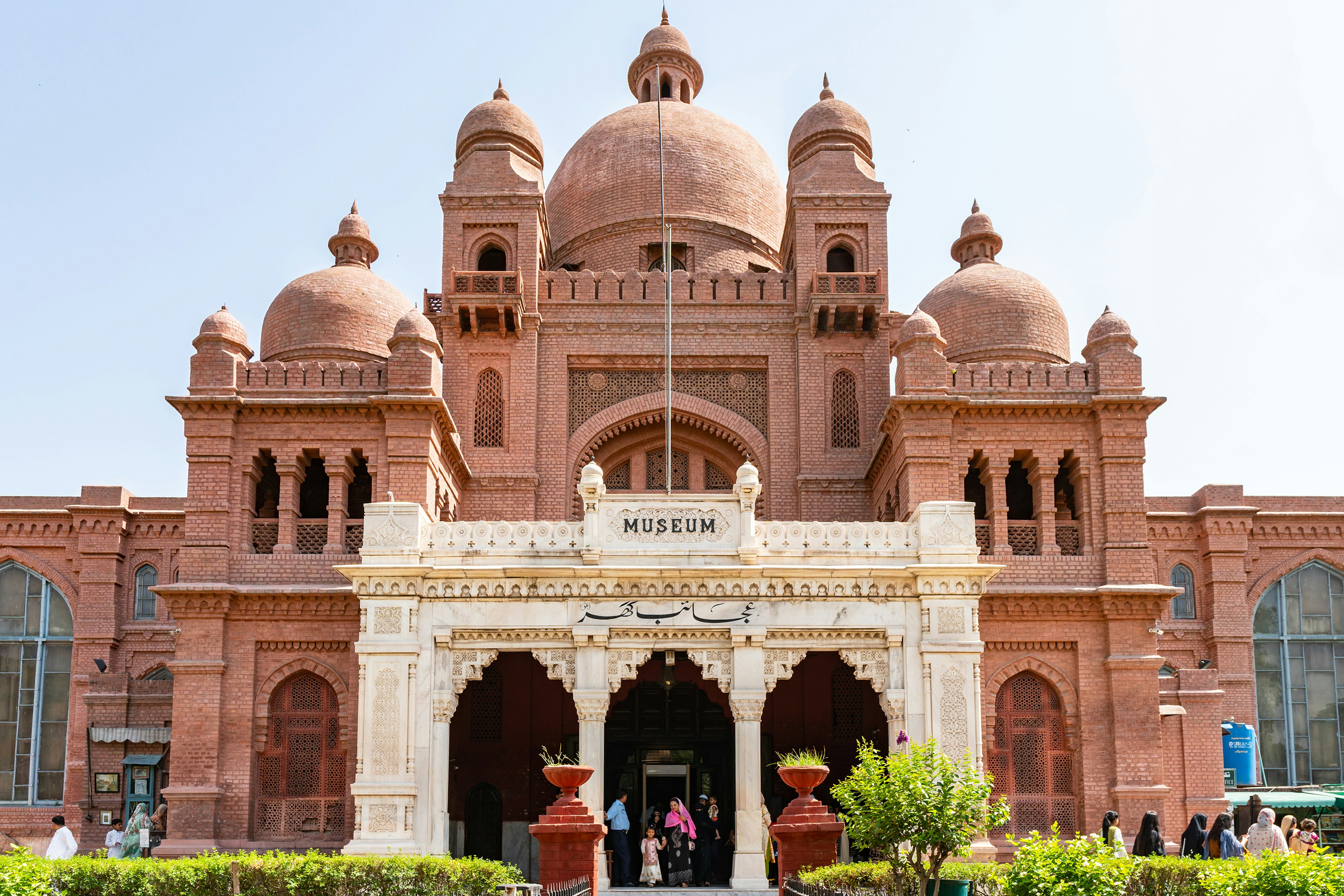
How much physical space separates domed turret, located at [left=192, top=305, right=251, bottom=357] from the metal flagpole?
750cm

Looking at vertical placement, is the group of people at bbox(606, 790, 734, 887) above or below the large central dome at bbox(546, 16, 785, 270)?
below


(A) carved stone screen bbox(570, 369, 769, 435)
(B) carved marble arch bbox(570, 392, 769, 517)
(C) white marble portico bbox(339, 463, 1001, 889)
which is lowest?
(C) white marble portico bbox(339, 463, 1001, 889)

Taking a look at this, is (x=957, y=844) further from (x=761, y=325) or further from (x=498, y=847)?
(x=761, y=325)

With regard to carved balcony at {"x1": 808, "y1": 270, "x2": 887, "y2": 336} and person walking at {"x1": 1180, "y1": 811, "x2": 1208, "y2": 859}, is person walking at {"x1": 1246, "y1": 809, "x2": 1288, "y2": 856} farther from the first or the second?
Answer: carved balcony at {"x1": 808, "y1": 270, "x2": 887, "y2": 336}

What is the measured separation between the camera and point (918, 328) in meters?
22.8

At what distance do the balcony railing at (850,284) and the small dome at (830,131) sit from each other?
329 centimetres

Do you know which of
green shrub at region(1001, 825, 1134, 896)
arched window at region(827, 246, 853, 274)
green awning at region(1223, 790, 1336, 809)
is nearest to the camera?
green shrub at region(1001, 825, 1134, 896)

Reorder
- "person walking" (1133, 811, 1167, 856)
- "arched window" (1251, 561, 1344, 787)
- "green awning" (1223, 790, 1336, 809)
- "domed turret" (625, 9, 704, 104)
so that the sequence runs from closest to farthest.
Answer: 1. "person walking" (1133, 811, 1167, 856)
2. "green awning" (1223, 790, 1336, 809)
3. "arched window" (1251, 561, 1344, 787)
4. "domed turret" (625, 9, 704, 104)

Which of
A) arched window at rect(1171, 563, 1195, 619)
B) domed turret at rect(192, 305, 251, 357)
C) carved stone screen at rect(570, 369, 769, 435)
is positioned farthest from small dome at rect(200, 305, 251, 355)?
arched window at rect(1171, 563, 1195, 619)

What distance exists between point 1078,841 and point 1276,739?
814 inches

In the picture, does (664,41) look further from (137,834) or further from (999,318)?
(137,834)

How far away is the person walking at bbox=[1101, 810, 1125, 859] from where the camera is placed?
12.0 metres

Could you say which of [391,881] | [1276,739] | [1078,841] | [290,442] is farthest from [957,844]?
[1276,739]

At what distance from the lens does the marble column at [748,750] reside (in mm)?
18703
